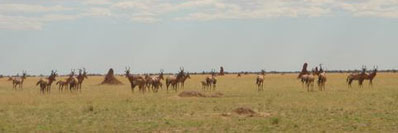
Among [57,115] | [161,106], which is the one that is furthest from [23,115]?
[161,106]

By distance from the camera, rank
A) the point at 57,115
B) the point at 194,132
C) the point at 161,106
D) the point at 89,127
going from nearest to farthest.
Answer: the point at 194,132, the point at 89,127, the point at 57,115, the point at 161,106

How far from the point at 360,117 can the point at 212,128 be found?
6.58 m

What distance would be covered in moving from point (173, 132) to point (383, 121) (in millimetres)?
7917

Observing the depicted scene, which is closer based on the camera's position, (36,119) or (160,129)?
(160,129)

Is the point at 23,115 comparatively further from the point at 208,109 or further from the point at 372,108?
the point at 372,108

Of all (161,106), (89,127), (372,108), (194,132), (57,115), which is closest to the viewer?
(194,132)

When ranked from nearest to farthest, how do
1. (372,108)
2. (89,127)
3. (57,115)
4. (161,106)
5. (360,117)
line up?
(89,127) < (360,117) < (57,115) < (372,108) < (161,106)

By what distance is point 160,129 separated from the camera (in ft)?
66.3

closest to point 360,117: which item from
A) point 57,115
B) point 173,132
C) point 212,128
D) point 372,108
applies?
point 372,108

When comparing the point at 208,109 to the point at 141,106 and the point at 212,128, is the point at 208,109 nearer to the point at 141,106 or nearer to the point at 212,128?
the point at 141,106

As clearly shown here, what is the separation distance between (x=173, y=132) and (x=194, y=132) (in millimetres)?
697

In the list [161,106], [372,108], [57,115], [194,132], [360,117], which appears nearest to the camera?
[194,132]

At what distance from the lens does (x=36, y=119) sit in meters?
23.9

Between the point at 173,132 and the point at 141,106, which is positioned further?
the point at 141,106
